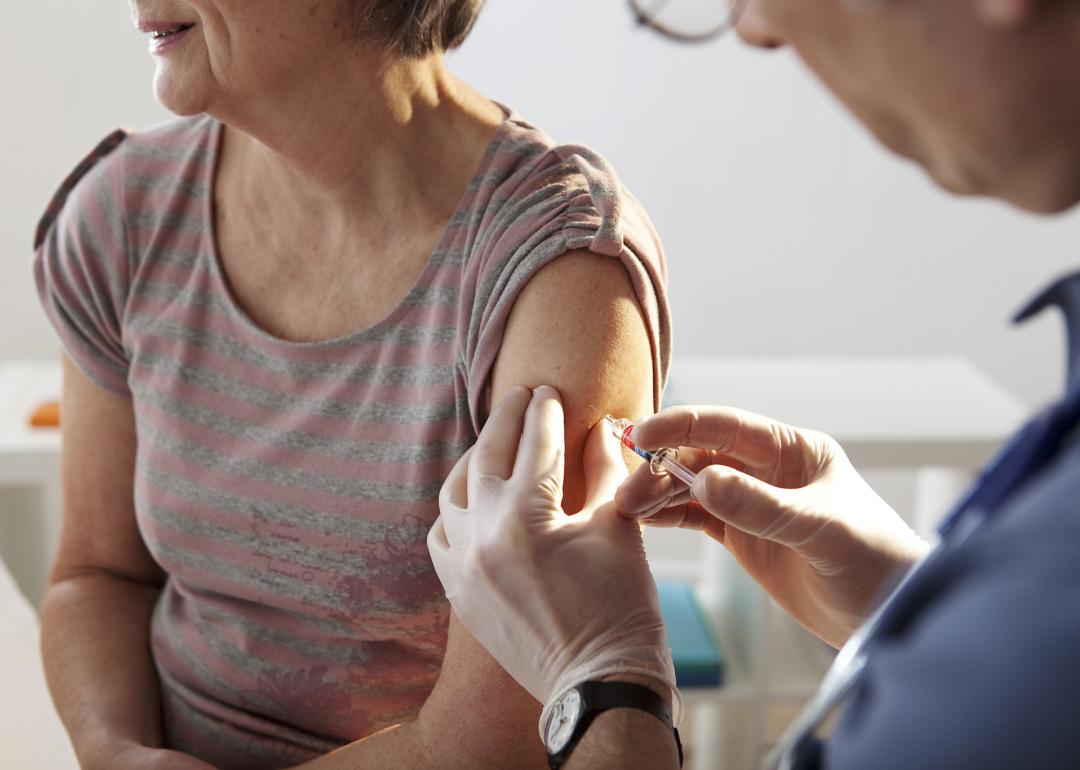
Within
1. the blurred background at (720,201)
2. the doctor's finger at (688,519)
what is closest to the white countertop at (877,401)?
the blurred background at (720,201)

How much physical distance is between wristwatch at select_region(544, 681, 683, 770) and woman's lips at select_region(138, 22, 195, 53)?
72 cm

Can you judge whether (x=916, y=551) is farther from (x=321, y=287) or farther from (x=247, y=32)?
(x=247, y=32)

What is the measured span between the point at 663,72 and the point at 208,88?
1.86 meters

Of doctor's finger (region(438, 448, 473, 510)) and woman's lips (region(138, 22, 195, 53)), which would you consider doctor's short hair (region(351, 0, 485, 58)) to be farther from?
doctor's finger (region(438, 448, 473, 510))

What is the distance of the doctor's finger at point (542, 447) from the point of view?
0.95 m

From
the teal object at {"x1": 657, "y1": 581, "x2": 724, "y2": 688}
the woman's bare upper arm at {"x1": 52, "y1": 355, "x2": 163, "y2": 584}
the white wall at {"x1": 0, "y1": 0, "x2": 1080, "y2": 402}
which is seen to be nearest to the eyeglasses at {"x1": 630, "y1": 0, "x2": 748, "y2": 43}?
the woman's bare upper arm at {"x1": 52, "y1": 355, "x2": 163, "y2": 584}

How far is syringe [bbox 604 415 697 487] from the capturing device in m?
0.97

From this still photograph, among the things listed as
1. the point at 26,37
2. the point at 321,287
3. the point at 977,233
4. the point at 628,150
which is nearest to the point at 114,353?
the point at 321,287

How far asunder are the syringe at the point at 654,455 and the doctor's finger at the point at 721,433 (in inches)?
0.6

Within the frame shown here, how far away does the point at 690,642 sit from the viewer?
7.03 feet

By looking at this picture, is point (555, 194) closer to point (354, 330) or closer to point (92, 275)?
point (354, 330)

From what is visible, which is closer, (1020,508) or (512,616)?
(1020,508)

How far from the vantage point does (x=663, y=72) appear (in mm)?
2830

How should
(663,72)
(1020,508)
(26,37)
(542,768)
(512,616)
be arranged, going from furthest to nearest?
(663,72) → (26,37) → (542,768) → (512,616) → (1020,508)
